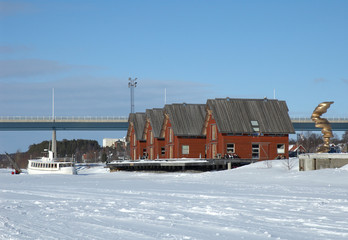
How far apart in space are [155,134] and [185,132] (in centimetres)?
878

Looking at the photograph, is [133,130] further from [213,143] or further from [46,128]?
[46,128]

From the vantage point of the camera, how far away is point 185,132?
69250mm

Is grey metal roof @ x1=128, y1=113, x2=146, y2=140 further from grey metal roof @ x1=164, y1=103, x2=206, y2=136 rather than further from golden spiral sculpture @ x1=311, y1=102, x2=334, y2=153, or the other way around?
golden spiral sculpture @ x1=311, y1=102, x2=334, y2=153

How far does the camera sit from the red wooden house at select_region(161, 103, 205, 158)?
69.3 meters

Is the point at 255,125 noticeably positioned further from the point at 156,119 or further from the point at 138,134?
the point at 138,134

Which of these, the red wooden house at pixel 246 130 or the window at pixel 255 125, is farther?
the window at pixel 255 125

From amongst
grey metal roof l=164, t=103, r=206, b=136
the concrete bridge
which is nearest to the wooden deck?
grey metal roof l=164, t=103, r=206, b=136

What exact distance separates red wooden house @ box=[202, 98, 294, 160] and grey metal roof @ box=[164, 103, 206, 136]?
402cm

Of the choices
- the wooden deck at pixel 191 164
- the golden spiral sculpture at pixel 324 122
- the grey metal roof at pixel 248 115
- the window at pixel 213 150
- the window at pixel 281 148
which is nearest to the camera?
the golden spiral sculpture at pixel 324 122

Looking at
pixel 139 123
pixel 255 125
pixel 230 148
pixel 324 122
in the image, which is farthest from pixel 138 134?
pixel 324 122

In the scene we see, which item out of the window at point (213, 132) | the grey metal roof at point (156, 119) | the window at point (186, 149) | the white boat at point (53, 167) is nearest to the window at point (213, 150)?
the window at point (213, 132)

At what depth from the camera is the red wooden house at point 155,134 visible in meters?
77.6

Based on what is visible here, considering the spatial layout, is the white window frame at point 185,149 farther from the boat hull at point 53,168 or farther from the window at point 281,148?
the boat hull at point 53,168

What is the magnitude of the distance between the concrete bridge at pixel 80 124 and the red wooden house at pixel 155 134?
5080 cm
